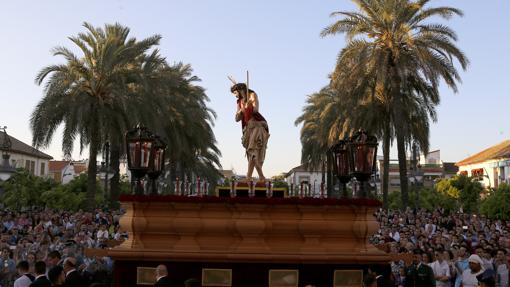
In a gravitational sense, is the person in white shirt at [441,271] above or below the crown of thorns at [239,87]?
below

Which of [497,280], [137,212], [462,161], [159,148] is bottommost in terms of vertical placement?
[497,280]

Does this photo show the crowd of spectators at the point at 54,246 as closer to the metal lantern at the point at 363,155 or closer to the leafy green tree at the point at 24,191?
the metal lantern at the point at 363,155

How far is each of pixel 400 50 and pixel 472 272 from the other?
55.4 feet

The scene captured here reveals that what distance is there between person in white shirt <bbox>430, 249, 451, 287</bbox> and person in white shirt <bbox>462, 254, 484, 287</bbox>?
520 millimetres

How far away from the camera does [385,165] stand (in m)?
28.7

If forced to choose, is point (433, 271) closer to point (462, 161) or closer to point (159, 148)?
point (159, 148)

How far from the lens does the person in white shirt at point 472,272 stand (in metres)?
10.7

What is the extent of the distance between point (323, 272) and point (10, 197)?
33523 millimetres

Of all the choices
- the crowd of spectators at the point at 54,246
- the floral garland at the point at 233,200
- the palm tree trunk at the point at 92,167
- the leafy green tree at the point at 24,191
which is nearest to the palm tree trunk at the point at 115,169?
the palm tree trunk at the point at 92,167

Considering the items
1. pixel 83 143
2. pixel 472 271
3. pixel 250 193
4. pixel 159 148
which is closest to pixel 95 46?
pixel 83 143

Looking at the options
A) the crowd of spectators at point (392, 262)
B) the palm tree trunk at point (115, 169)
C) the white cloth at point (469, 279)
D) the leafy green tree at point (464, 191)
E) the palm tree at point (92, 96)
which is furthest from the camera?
the leafy green tree at point (464, 191)

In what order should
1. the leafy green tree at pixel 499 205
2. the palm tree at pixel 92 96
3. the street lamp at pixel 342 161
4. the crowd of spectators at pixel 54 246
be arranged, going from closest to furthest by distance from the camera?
the crowd of spectators at pixel 54 246 → the street lamp at pixel 342 161 → the palm tree at pixel 92 96 → the leafy green tree at pixel 499 205

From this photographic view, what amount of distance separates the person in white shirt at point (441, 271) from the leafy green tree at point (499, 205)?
26352 mm

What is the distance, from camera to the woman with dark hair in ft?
47.8
